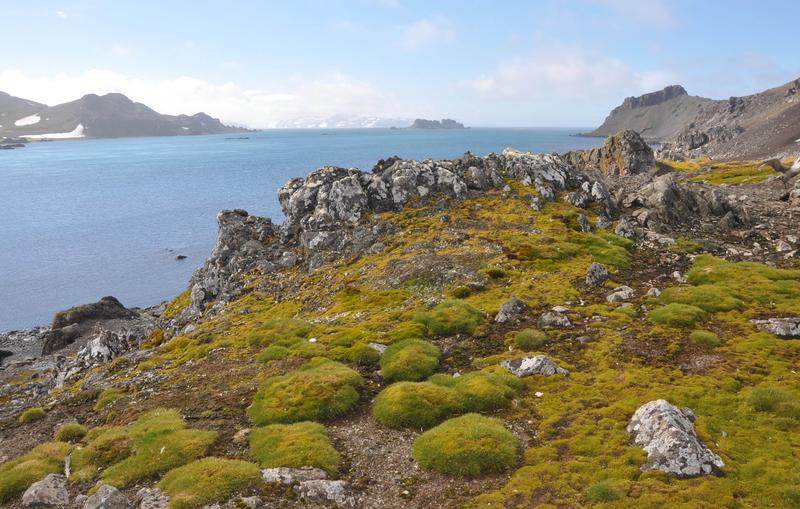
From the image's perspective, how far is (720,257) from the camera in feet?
159

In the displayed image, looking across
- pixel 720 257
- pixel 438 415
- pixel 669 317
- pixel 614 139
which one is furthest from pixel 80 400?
pixel 614 139

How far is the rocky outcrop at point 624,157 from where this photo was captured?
456 feet

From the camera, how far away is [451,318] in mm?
36719

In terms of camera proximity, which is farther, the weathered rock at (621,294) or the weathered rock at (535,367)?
the weathered rock at (621,294)

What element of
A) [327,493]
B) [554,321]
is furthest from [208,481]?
[554,321]

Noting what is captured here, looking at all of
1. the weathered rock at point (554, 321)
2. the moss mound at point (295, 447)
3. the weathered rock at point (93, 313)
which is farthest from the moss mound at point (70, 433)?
the weathered rock at point (93, 313)

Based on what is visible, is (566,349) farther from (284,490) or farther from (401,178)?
(401,178)

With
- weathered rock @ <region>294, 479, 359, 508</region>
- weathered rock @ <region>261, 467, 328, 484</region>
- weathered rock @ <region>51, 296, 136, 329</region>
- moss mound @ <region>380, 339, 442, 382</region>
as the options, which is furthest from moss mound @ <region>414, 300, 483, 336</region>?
weathered rock @ <region>51, 296, 136, 329</region>

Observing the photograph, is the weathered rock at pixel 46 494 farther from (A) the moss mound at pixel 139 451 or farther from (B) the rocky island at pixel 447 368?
(A) the moss mound at pixel 139 451

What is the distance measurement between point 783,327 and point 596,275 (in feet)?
48.6

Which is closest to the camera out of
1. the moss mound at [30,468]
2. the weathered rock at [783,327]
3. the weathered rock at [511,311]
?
the moss mound at [30,468]

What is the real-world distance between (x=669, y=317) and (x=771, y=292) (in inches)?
430

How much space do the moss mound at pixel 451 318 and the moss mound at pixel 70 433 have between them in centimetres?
2229

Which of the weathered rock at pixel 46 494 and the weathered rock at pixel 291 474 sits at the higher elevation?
the weathered rock at pixel 291 474
